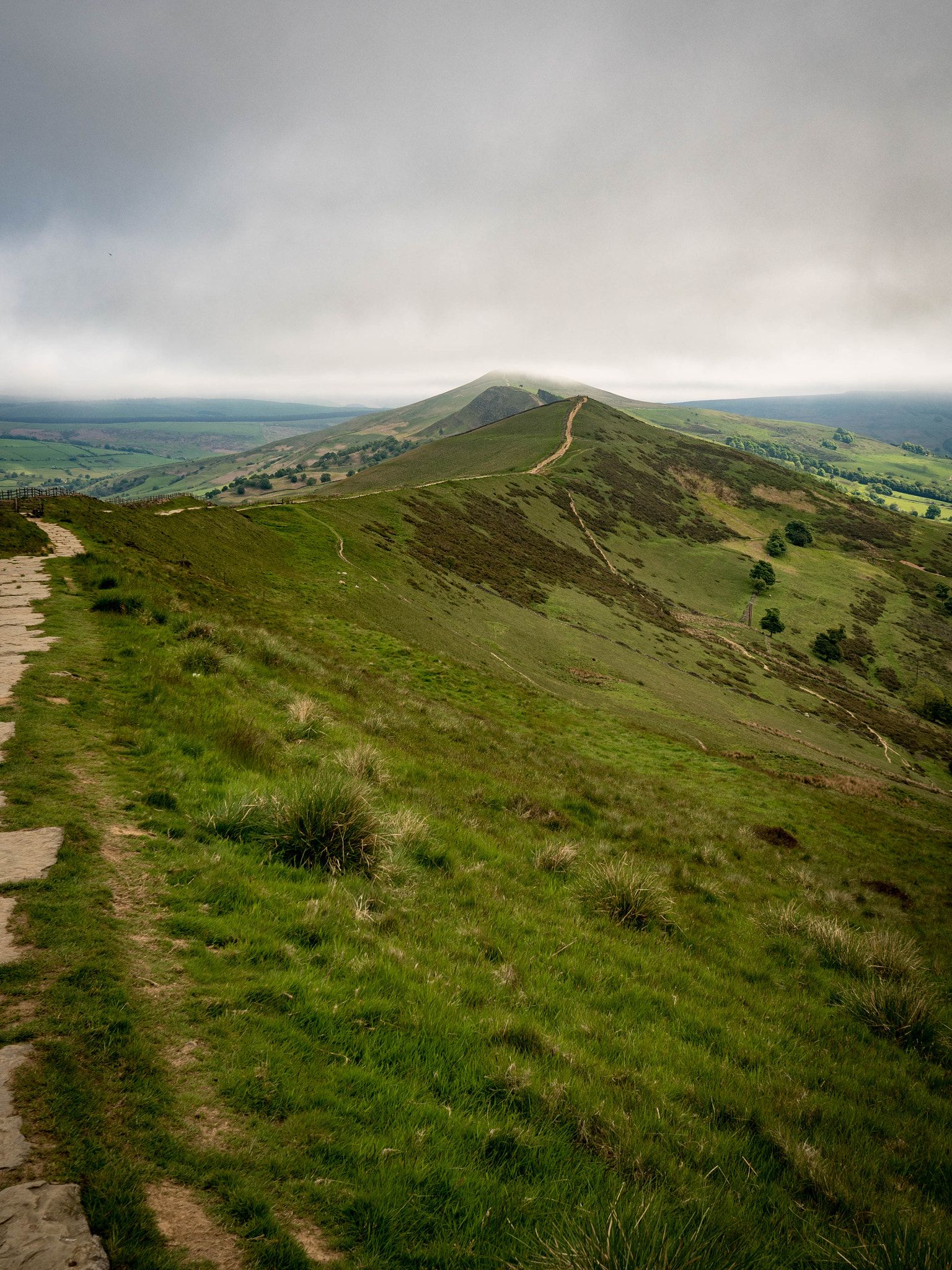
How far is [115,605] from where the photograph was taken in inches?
584

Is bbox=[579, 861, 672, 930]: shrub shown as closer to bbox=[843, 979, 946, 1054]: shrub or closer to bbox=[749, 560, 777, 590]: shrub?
bbox=[843, 979, 946, 1054]: shrub

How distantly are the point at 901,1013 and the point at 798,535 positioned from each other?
5652 inches

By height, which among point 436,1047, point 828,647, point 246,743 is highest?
point 246,743

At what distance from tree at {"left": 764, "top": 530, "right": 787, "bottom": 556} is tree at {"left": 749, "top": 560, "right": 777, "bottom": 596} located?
17682 mm

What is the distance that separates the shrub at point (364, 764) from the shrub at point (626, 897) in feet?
13.7

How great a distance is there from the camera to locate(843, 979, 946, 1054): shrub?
285 inches

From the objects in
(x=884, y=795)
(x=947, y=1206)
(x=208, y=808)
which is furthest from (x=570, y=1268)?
(x=884, y=795)

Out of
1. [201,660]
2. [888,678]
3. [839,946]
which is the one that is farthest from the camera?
[888,678]

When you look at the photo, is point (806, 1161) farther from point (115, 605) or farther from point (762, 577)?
point (762, 577)

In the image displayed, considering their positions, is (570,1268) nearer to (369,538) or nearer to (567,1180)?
(567,1180)

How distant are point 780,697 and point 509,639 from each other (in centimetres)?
3458

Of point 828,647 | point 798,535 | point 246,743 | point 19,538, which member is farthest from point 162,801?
point 798,535

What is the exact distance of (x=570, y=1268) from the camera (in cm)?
296

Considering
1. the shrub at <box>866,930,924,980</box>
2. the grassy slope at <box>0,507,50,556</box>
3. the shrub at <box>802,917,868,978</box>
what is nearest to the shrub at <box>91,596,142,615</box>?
the grassy slope at <box>0,507,50,556</box>
